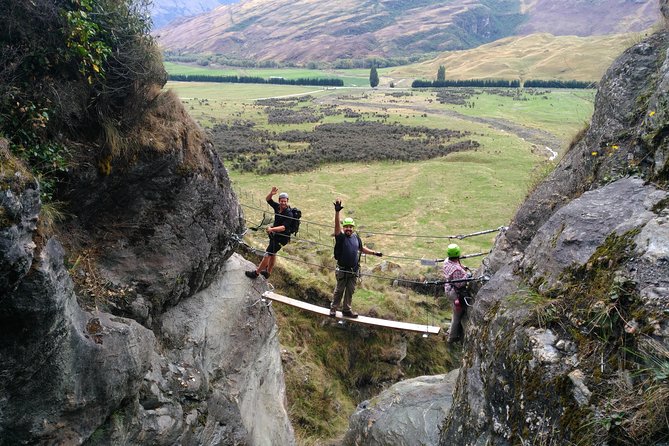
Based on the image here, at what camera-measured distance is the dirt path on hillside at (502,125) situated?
208 ft

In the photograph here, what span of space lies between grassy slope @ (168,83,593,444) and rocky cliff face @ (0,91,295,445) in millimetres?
2505

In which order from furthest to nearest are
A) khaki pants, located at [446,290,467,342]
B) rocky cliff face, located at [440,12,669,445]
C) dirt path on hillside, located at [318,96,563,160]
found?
dirt path on hillside, located at [318,96,563,160] → khaki pants, located at [446,290,467,342] → rocky cliff face, located at [440,12,669,445]

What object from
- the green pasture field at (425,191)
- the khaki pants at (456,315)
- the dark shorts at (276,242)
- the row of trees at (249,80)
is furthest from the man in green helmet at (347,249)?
the row of trees at (249,80)

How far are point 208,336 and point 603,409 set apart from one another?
8824mm

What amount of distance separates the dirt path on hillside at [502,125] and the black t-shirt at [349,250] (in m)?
39.1

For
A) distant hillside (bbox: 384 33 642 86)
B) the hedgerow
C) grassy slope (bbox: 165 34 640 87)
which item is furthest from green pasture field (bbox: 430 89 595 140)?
grassy slope (bbox: 165 34 640 87)

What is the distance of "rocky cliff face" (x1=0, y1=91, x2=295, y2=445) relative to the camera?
6.69m

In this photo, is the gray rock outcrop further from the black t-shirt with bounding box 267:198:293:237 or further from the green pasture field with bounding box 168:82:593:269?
the black t-shirt with bounding box 267:198:293:237

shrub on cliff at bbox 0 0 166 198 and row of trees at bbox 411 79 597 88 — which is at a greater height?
shrub on cliff at bbox 0 0 166 198

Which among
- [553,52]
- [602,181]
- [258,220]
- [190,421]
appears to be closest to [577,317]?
[602,181]

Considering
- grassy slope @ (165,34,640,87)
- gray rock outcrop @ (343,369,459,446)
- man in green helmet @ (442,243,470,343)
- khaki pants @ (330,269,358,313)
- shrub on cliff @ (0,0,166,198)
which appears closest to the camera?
shrub on cliff @ (0,0,166,198)

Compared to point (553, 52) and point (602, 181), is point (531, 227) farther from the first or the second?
point (553, 52)

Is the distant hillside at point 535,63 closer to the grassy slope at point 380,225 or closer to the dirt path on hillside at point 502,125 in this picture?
the dirt path on hillside at point 502,125

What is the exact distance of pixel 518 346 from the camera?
A: 6.88m
